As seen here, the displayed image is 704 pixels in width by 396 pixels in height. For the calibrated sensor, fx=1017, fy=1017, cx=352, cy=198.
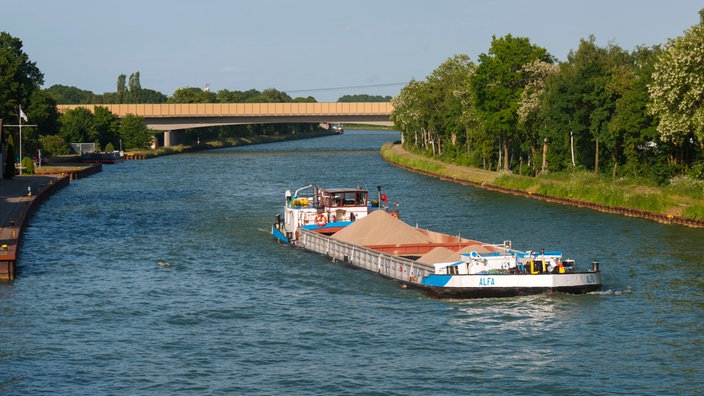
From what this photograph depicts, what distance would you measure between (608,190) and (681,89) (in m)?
13.3

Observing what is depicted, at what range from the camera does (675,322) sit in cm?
4422

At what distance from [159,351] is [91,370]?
3.25m

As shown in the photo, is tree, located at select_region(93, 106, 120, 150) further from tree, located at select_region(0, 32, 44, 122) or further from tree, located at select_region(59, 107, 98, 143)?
tree, located at select_region(0, 32, 44, 122)

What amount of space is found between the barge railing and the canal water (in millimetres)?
838

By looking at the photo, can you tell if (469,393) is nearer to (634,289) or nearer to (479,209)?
(634,289)

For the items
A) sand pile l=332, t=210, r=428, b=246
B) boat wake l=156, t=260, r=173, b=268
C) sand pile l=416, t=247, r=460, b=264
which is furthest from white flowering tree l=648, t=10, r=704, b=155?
boat wake l=156, t=260, r=173, b=268

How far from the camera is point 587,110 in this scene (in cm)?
9819

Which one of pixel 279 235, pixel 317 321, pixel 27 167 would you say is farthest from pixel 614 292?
pixel 27 167

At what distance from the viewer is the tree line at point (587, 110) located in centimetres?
7738

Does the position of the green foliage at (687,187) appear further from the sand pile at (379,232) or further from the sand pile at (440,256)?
the sand pile at (440,256)

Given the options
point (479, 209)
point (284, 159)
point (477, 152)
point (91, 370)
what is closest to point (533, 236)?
point (479, 209)

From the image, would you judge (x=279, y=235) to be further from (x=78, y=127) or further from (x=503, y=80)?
(x=78, y=127)

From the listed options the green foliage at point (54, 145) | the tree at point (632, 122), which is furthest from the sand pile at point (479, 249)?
the green foliage at point (54, 145)

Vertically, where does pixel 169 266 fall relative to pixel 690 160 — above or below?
below
